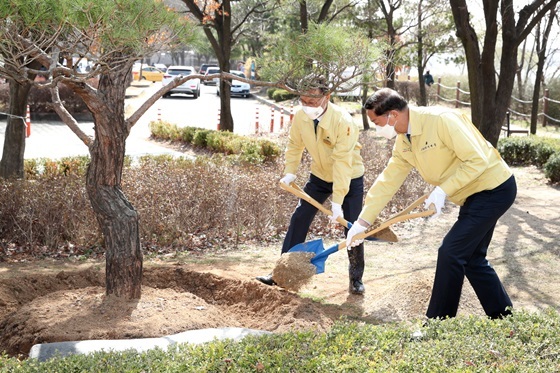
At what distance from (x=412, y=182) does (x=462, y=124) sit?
5013 mm

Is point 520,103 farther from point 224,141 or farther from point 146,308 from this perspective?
point 146,308

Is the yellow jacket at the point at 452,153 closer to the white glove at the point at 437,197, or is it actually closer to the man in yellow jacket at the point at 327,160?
the white glove at the point at 437,197

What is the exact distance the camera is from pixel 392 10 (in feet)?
59.3

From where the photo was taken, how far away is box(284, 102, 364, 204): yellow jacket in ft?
16.2

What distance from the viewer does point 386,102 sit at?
13.6 ft

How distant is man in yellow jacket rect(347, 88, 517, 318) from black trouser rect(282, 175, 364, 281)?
102 cm

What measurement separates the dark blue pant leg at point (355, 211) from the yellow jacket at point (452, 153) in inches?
38.3

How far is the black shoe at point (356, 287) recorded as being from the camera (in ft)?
17.4

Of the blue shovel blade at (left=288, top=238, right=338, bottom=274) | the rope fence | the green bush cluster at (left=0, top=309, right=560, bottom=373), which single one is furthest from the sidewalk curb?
the rope fence

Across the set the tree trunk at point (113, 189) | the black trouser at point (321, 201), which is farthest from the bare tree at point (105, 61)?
the black trouser at point (321, 201)

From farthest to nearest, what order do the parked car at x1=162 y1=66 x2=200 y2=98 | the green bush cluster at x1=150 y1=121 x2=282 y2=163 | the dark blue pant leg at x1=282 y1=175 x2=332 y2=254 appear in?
the parked car at x1=162 y1=66 x2=200 y2=98 → the green bush cluster at x1=150 y1=121 x2=282 y2=163 → the dark blue pant leg at x1=282 y1=175 x2=332 y2=254

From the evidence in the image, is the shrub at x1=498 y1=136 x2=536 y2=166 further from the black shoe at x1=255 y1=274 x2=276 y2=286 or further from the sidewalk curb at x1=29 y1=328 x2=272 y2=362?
the sidewalk curb at x1=29 y1=328 x2=272 y2=362

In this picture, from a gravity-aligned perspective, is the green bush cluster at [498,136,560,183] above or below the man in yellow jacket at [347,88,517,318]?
below

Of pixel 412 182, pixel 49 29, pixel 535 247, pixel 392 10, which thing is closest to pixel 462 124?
pixel 49 29
